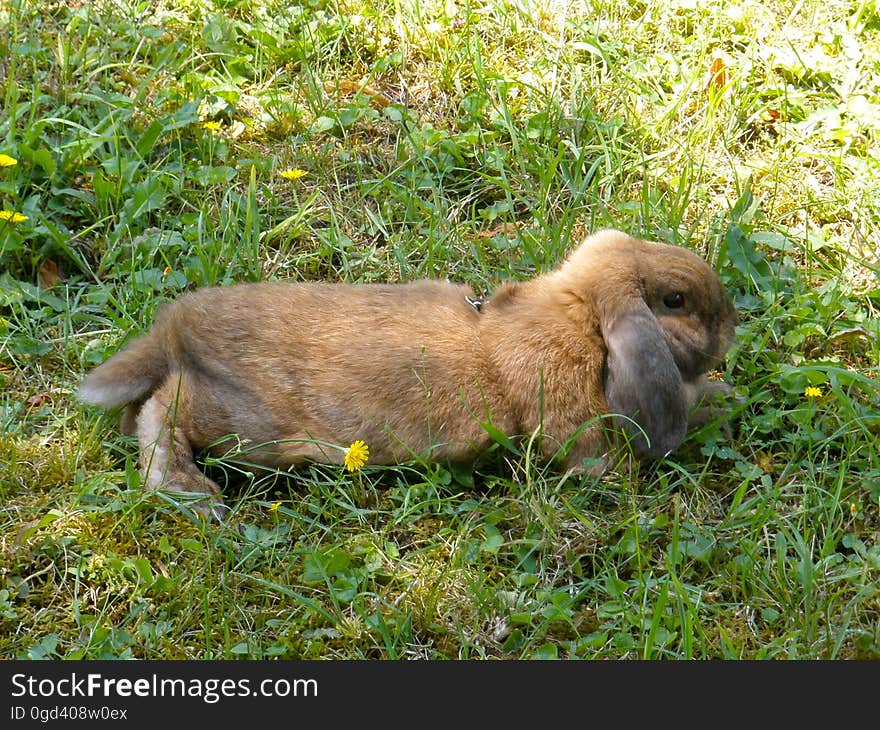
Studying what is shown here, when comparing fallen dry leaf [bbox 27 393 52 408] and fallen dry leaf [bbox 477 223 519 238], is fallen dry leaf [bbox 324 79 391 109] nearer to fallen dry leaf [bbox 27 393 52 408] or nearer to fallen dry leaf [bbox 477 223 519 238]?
fallen dry leaf [bbox 477 223 519 238]

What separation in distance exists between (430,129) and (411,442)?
1908 mm

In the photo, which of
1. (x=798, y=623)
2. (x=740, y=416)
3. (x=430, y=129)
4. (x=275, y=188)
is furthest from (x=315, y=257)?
(x=798, y=623)

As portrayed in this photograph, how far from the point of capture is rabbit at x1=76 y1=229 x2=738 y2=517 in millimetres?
3953

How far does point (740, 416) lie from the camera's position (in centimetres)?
429

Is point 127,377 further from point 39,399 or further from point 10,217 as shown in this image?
point 10,217

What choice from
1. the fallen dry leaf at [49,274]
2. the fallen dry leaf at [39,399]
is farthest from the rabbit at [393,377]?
the fallen dry leaf at [49,274]

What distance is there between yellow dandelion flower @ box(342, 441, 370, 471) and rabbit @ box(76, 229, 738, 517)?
0.05 m

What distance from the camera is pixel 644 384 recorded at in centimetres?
395

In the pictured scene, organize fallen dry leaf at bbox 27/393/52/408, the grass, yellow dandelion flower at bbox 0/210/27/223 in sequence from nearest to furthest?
the grass
fallen dry leaf at bbox 27/393/52/408
yellow dandelion flower at bbox 0/210/27/223

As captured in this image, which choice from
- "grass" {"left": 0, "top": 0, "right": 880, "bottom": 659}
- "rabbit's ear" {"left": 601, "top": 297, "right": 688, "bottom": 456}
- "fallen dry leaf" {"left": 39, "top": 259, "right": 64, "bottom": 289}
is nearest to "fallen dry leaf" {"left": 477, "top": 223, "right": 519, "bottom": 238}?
"grass" {"left": 0, "top": 0, "right": 880, "bottom": 659}

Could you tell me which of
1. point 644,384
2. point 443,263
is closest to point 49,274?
point 443,263

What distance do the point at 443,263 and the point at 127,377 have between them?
141cm

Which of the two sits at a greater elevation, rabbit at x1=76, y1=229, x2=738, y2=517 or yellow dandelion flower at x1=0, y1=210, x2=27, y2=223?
yellow dandelion flower at x1=0, y1=210, x2=27, y2=223

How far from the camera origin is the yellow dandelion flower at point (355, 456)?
3863 mm
